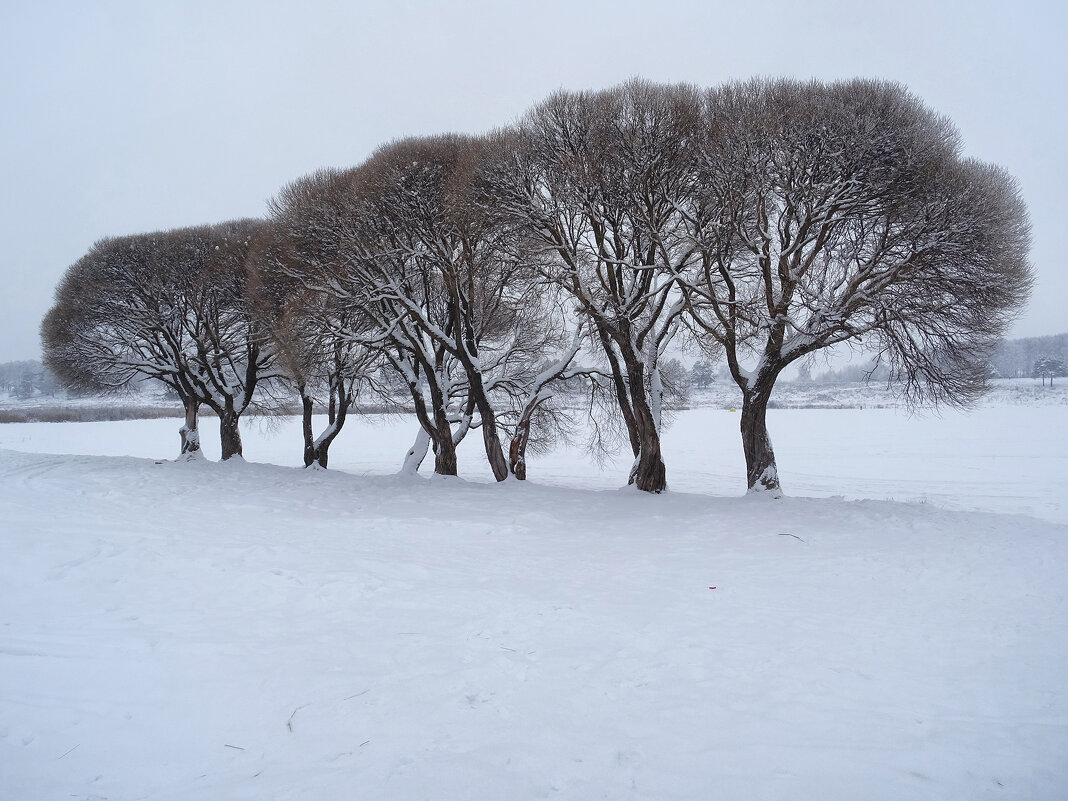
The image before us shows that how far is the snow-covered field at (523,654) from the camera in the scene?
3.36 meters

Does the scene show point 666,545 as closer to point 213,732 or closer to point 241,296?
point 213,732

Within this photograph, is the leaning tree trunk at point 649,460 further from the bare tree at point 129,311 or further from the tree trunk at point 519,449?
the bare tree at point 129,311

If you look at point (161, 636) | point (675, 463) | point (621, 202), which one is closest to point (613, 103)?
point (621, 202)

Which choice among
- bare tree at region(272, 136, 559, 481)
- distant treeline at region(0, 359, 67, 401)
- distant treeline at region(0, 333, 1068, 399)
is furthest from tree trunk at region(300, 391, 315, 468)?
distant treeline at region(0, 359, 67, 401)

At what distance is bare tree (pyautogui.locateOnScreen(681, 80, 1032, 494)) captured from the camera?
36.8 feet

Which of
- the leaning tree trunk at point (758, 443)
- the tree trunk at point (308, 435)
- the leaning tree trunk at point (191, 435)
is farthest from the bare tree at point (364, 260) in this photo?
the leaning tree trunk at point (191, 435)

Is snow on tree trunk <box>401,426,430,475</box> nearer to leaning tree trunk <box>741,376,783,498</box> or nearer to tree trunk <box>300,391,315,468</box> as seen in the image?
tree trunk <box>300,391,315,468</box>

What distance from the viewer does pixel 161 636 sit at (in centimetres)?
490

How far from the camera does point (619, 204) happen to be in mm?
13219

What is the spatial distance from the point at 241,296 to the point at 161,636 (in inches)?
721

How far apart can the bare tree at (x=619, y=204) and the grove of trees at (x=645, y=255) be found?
0.06m

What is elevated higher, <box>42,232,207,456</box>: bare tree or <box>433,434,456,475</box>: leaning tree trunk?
<box>42,232,207,456</box>: bare tree

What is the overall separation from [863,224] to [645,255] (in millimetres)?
5031

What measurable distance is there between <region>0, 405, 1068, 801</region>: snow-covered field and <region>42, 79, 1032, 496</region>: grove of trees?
450cm
